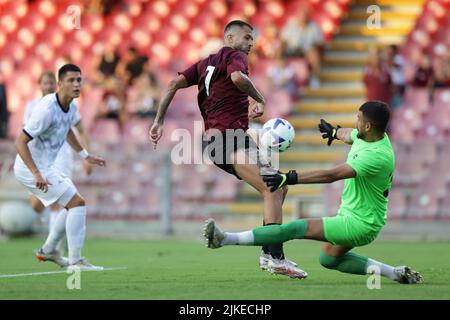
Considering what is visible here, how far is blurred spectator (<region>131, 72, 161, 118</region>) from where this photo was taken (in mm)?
20109

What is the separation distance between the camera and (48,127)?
1042 cm

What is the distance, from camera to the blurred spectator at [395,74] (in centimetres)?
1923

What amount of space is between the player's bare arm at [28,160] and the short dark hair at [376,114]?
3362 millimetres

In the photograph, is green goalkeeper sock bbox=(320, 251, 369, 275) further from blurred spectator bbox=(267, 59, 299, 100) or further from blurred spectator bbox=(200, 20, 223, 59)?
blurred spectator bbox=(267, 59, 299, 100)

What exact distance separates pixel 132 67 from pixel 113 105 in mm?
938

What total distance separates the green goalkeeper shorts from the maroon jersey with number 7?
1535 millimetres

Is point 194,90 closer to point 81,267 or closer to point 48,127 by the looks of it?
point 48,127

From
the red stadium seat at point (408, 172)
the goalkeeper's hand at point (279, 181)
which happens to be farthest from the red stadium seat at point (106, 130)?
the goalkeeper's hand at point (279, 181)

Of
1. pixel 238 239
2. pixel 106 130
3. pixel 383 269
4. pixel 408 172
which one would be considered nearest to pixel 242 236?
pixel 238 239

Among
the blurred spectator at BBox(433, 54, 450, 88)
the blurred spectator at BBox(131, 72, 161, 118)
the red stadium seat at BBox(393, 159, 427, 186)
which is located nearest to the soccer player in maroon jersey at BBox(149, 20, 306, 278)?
the red stadium seat at BBox(393, 159, 427, 186)

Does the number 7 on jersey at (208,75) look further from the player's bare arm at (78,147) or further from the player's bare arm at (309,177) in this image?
the player's bare arm at (78,147)
